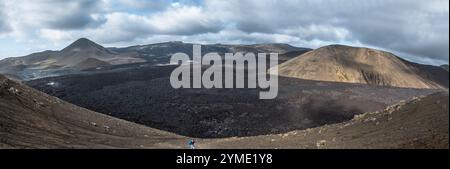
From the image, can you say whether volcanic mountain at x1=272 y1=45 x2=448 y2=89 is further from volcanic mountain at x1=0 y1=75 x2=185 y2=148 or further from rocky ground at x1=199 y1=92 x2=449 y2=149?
rocky ground at x1=199 y1=92 x2=449 y2=149

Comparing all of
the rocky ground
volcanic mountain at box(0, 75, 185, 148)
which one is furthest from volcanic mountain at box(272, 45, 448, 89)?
the rocky ground

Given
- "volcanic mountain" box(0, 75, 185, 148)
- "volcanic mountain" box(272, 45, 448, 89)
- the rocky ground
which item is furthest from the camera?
"volcanic mountain" box(272, 45, 448, 89)

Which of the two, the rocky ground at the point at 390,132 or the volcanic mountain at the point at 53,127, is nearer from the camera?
the rocky ground at the point at 390,132

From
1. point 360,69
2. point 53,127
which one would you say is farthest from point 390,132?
point 360,69

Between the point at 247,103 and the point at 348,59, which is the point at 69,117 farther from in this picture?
the point at 348,59

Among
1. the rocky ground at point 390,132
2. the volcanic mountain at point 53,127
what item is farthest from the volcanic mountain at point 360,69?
the rocky ground at point 390,132

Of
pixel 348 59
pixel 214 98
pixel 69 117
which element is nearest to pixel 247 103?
pixel 214 98

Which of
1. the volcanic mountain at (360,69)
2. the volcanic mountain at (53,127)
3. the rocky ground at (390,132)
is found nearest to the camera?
the rocky ground at (390,132)

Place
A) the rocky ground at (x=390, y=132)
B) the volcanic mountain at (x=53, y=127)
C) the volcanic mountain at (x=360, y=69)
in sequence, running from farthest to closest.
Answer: the volcanic mountain at (x=360, y=69), the volcanic mountain at (x=53, y=127), the rocky ground at (x=390, y=132)

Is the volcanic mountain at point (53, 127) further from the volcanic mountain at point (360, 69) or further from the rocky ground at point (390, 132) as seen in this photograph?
the volcanic mountain at point (360, 69)
